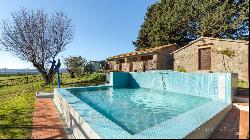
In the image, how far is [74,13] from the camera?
2878cm

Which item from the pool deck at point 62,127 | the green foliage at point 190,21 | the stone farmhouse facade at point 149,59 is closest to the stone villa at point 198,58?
the stone farmhouse facade at point 149,59

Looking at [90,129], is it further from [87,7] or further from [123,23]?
[123,23]

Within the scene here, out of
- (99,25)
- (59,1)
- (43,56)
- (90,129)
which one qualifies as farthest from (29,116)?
(99,25)

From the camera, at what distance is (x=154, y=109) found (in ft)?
35.5

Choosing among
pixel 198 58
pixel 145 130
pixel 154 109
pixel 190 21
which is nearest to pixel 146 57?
pixel 198 58

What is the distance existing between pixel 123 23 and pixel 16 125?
120 ft

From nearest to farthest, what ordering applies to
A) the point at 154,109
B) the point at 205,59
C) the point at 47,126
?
the point at 47,126 → the point at 154,109 → the point at 205,59

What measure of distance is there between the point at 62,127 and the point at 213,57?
19.2 meters

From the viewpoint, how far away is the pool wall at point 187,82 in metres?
11.5

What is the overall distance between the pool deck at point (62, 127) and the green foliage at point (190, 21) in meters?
25.9

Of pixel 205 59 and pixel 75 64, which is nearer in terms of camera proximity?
pixel 205 59

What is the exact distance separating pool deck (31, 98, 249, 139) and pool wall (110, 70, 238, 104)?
168cm

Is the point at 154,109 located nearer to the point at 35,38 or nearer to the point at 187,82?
the point at 187,82

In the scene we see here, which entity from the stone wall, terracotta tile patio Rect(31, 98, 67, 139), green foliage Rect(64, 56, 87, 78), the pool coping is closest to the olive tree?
green foliage Rect(64, 56, 87, 78)
